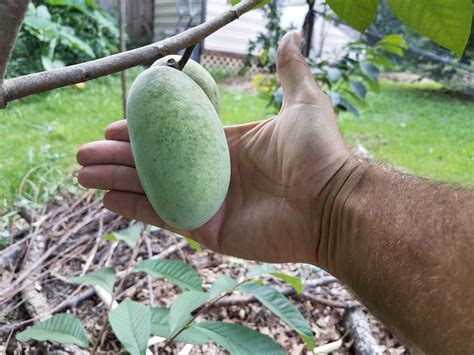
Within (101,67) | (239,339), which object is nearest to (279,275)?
(239,339)

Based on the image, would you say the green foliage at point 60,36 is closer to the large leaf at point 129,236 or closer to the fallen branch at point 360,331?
the large leaf at point 129,236

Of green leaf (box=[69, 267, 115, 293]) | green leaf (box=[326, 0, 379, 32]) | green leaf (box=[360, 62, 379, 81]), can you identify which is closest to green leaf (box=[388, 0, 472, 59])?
green leaf (box=[326, 0, 379, 32])

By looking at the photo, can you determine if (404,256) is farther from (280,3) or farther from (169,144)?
(280,3)

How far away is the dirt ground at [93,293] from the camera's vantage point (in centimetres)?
169

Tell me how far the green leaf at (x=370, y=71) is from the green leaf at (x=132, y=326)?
1.65 meters

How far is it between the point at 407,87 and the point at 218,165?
4622 mm

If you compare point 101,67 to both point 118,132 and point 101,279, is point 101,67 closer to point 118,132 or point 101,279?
point 118,132

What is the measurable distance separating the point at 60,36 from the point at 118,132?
184 inches

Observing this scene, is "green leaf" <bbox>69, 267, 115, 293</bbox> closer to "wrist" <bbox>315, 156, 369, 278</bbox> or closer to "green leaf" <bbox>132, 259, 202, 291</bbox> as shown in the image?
"green leaf" <bbox>132, 259, 202, 291</bbox>

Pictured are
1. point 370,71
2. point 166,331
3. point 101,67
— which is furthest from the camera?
point 370,71

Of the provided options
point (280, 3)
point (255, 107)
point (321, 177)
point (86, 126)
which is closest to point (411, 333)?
point (321, 177)

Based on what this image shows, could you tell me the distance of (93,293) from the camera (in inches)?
72.9

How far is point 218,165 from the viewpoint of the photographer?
2.72 ft

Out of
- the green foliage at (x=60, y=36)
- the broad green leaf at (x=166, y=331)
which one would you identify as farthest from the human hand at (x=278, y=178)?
Result: the green foliage at (x=60, y=36)
